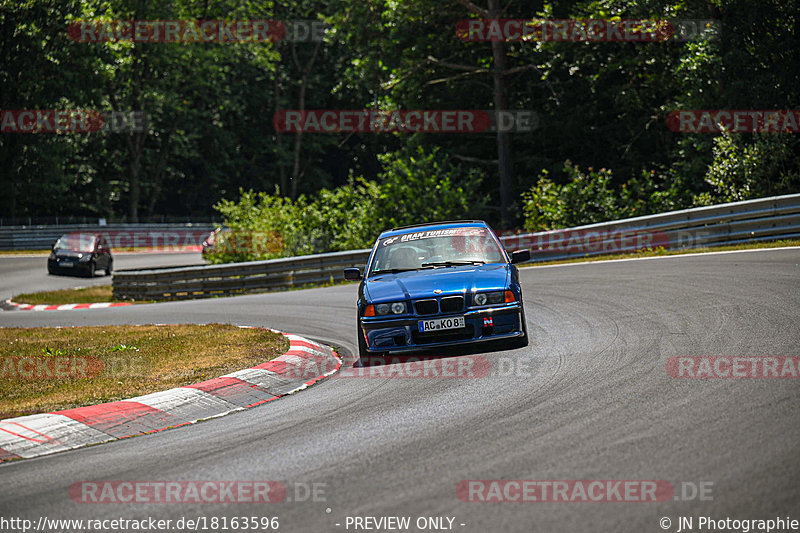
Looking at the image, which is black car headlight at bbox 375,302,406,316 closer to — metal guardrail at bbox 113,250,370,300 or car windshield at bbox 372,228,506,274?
car windshield at bbox 372,228,506,274

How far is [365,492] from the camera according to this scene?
4914 millimetres

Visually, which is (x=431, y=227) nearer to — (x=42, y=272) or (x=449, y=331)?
(x=449, y=331)

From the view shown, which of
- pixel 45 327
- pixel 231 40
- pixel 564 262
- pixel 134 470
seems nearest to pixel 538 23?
pixel 564 262

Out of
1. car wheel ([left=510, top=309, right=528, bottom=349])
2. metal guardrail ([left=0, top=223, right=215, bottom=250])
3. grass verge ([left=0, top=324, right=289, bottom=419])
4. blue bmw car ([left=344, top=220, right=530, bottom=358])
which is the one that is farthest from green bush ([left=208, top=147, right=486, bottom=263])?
metal guardrail ([left=0, top=223, right=215, bottom=250])

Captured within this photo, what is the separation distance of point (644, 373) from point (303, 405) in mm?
2966
